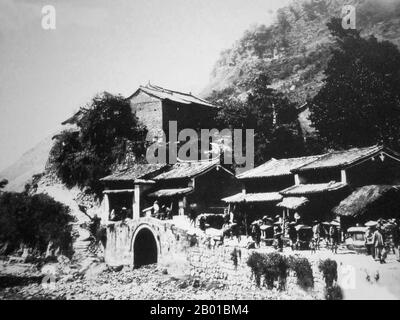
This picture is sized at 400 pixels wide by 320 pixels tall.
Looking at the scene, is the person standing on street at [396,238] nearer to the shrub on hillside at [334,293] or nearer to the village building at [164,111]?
the shrub on hillside at [334,293]

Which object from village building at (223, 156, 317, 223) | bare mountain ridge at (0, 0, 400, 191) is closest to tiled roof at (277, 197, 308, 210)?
Result: village building at (223, 156, 317, 223)

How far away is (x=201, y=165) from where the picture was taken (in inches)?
907

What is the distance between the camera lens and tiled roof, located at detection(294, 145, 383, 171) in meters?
17.1

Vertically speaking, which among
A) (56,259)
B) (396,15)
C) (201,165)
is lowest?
(56,259)

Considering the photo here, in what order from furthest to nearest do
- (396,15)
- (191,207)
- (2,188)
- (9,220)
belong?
(396,15), (2,188), (9,220), (191,207)

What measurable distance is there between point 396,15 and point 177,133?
22358 mm

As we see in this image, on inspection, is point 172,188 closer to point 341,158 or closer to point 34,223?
point 341,158

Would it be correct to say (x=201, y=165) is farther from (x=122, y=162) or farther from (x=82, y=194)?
(x=82, y=194)

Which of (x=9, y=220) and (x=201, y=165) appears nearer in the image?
(x=201, y=165)

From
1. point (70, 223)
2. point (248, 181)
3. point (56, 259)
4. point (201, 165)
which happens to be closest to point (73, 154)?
point (70, 223)

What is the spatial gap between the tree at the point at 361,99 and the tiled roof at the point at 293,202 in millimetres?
7194

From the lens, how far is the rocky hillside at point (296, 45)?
1287 inches

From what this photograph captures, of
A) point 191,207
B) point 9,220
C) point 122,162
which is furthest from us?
point 122,162
